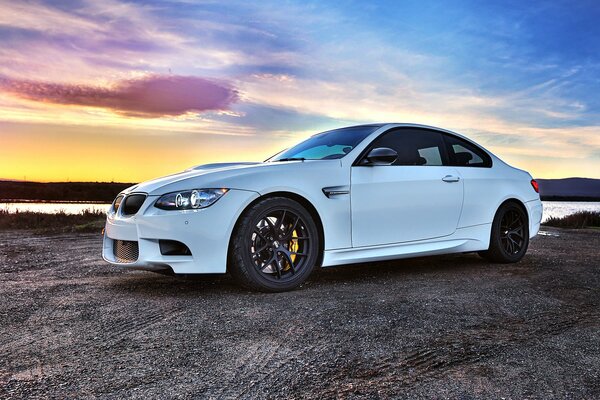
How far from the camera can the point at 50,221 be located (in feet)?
52.1

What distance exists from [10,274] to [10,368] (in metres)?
3.67

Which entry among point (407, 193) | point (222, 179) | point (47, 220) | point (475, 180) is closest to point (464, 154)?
point (475, 180)

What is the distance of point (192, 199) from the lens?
15.4ft

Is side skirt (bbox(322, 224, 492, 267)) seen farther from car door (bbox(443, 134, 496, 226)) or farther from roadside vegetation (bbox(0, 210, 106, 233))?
roadside vegetation (bbox(0, 210, 106, 233))

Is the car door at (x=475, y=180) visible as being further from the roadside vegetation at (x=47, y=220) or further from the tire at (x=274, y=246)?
the roadside vegetation at (x=47, y=220)

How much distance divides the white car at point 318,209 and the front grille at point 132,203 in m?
0.01

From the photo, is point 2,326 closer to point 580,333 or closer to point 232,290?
point 232,290

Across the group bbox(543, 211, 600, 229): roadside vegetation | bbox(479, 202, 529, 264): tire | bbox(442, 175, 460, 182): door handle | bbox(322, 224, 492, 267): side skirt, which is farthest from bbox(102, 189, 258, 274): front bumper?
bbox(543, 211, 600, 229): roadside vegetation

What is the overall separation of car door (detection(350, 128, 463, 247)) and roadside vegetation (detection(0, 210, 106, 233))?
9.47 m

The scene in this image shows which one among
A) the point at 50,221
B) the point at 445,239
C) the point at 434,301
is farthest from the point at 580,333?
the point at 50,221

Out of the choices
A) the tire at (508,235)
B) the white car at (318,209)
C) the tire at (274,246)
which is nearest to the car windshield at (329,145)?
the white car at (318,209)

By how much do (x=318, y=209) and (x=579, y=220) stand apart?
19.2 m

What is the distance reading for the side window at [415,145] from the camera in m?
5.90

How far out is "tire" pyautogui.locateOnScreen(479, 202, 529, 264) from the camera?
675 cm
